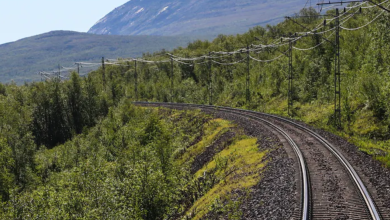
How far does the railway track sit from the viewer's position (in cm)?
1514

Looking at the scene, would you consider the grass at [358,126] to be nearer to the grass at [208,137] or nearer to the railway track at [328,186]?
the railway track at [328,186]

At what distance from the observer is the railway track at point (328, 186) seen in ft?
49.7

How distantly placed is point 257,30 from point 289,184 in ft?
372

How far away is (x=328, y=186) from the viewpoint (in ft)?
59.6

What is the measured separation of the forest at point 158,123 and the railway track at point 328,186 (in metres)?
2.89

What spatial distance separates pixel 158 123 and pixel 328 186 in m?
27.4

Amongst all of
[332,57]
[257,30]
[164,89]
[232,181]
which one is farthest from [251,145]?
[257,30]

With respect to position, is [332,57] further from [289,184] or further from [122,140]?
[289,184]

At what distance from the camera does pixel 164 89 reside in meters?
94.6

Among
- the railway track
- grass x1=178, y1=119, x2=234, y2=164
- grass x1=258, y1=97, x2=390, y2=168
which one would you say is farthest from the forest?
the railway track

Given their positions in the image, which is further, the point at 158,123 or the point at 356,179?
the point at 158,123

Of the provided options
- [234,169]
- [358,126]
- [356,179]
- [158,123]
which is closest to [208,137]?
[158,123]

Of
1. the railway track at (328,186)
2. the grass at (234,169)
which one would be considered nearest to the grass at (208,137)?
the grass at (234,169)

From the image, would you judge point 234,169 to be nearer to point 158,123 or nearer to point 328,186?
point 328,186
